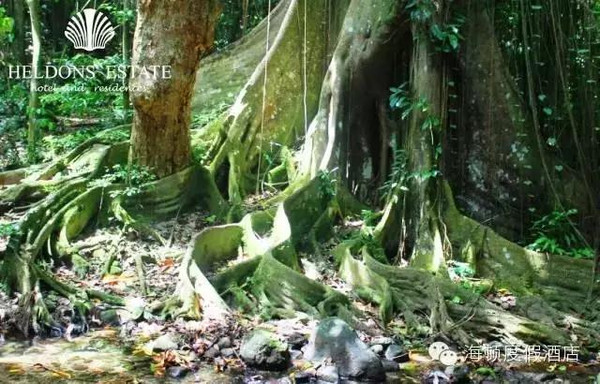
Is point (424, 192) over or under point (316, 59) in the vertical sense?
under

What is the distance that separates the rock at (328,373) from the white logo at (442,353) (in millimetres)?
898

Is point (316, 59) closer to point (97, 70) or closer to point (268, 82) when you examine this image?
point (268, 82)

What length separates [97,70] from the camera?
10391mm

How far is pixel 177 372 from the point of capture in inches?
198

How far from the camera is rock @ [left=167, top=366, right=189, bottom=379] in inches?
197

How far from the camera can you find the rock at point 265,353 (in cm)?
516

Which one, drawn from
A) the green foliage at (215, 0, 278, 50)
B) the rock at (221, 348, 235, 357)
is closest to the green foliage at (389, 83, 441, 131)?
the rock at (221, 348, 235, 357)

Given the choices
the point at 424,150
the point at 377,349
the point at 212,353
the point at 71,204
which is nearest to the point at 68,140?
the point at 71,204

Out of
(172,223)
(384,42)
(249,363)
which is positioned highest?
(384,42)

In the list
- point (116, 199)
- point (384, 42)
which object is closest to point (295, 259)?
point (116, 199)

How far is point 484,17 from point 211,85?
13.2ft

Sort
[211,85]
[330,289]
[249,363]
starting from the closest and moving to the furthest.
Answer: [249,363], [330,289], [211,85]

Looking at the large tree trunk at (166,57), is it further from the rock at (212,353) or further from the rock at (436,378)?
the rock at (436,378)

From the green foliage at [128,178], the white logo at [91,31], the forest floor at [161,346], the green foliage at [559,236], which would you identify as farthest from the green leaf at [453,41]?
the white logo at [91,31]
